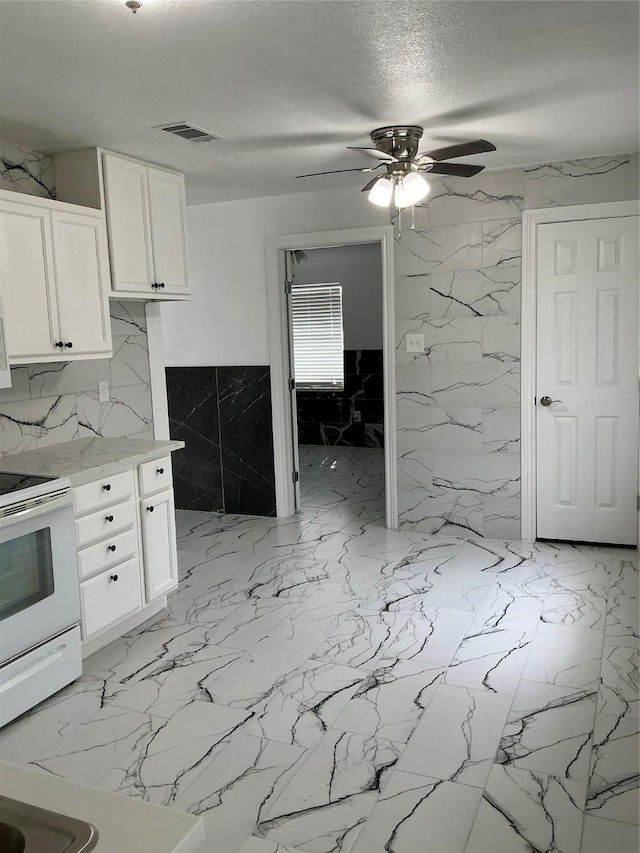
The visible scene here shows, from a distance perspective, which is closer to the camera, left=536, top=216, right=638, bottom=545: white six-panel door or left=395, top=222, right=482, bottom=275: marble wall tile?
left=536, top=216, right=638, bottom=545: white six-panel door

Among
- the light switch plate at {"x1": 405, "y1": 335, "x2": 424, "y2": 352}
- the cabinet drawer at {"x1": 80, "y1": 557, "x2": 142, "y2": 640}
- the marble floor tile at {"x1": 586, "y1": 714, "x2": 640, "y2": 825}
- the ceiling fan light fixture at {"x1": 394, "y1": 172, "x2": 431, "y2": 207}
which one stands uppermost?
the ceiling fan light fixture at {"x1": 394, "y1": 172, "x2": 431, "y2": 207}

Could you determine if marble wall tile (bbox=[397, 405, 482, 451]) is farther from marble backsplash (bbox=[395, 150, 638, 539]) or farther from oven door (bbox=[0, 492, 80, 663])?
oven door (bbox=[0, 492, 80, 663])

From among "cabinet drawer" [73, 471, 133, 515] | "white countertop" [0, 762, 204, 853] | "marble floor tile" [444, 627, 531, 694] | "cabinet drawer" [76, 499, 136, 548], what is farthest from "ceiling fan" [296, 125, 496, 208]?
"white countertop" [0, 762, 204, 853]

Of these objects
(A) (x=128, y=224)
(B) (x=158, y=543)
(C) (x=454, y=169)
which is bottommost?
(B) (x=158, y=543)

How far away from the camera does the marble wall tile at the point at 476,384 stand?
466 centimetres

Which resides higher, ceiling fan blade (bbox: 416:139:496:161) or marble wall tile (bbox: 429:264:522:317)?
ceiling fan blade (bbox: 416:139:496:161)

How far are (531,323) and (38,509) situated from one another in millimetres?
3215

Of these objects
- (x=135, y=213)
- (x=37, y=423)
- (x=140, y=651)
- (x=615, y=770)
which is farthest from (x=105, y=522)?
(x=615, y=770)

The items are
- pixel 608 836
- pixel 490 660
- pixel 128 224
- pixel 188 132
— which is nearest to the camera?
pixel 608 836

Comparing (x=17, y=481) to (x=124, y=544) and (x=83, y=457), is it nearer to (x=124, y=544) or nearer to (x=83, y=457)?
(x=83, y=457)

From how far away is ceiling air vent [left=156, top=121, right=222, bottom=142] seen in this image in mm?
3384

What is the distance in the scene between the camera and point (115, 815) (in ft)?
2.85

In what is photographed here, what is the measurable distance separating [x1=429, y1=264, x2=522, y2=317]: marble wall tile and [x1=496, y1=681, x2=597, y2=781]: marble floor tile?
255cm

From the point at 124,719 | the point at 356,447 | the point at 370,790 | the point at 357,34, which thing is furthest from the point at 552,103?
the point at 356,447
